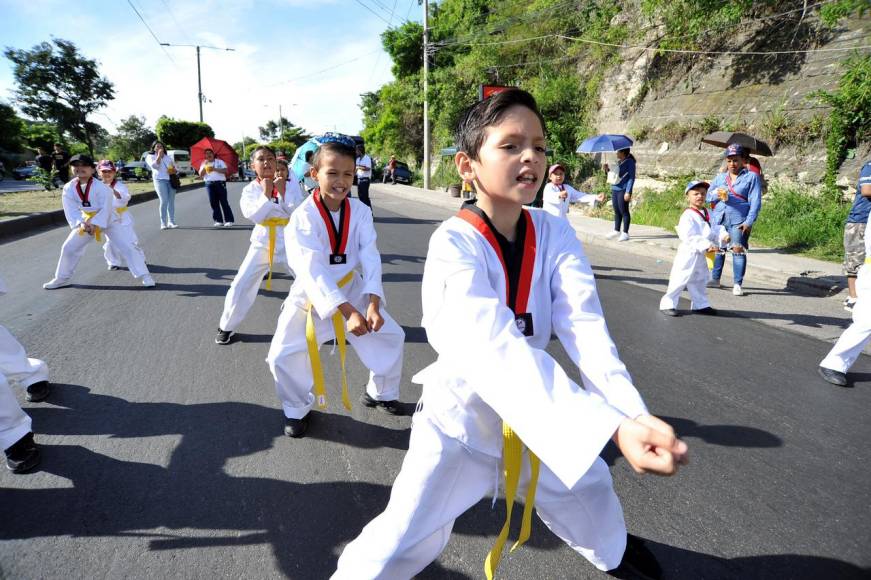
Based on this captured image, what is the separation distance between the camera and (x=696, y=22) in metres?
13.6

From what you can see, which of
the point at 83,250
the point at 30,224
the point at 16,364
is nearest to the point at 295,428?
the point at 16,364

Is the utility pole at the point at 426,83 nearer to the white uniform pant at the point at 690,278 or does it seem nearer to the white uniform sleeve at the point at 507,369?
the white uniform pant at the point at 690,278

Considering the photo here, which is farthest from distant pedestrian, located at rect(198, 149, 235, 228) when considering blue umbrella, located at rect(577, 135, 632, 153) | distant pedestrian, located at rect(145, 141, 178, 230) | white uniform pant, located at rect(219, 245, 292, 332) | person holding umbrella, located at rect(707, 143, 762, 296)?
person holding umbrella, located at rect(707, 143, 762, 296)

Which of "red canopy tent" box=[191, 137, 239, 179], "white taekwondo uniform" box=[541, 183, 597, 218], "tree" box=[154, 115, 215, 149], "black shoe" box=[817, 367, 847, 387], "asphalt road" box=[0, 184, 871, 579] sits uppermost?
"tree" box=[154, 115, 215, 149]

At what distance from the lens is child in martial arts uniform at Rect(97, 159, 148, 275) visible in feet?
22.2

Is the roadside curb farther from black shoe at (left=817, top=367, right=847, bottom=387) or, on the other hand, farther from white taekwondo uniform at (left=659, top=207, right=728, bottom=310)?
black shoe at (left=817, top=367, right=847, bottom=387)

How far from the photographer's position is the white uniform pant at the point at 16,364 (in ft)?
10.1

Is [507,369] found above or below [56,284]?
above

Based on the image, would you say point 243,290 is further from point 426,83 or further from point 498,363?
point 426,83

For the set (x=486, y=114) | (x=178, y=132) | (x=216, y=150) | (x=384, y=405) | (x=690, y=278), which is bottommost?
(x=384, y=405)

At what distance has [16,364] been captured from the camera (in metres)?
3.16

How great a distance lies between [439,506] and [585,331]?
2.50ft

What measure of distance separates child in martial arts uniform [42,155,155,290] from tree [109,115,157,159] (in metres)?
50.9

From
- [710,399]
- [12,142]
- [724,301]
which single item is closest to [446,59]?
[724,301]
